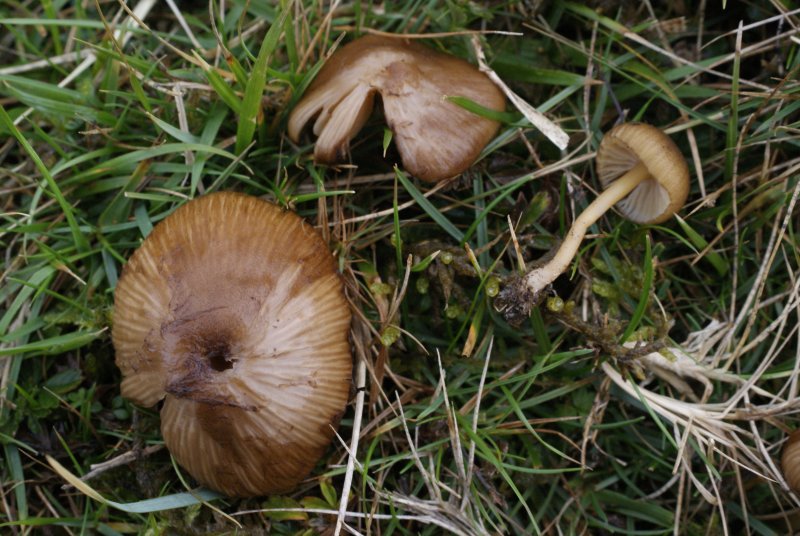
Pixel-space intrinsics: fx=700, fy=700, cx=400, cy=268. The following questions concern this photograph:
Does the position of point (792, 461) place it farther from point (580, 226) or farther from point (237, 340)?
point (237, 340)

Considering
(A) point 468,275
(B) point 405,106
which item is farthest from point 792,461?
(B) point 405,106

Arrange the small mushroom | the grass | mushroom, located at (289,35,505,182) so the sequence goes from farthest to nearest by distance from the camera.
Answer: the grass < mushroom, located at (289,35,505,182) < the small mushroom

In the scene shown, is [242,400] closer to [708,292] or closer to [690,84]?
[708,292]

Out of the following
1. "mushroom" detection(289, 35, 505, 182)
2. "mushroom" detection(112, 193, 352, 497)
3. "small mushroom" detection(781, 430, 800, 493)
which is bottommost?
"small mushroom" detection(781, 430, 800, 493)

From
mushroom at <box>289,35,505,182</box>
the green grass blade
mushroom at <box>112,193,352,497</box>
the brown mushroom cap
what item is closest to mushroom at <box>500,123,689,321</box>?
the brown mushroom cap

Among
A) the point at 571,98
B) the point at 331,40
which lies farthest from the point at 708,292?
the point at 331,40

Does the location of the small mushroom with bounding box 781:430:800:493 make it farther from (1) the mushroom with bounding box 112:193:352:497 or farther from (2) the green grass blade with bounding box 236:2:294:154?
(2) the green grass blade with bounding box 236:2:294:154

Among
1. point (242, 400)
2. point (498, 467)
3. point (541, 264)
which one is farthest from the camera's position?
point (541, 264)
